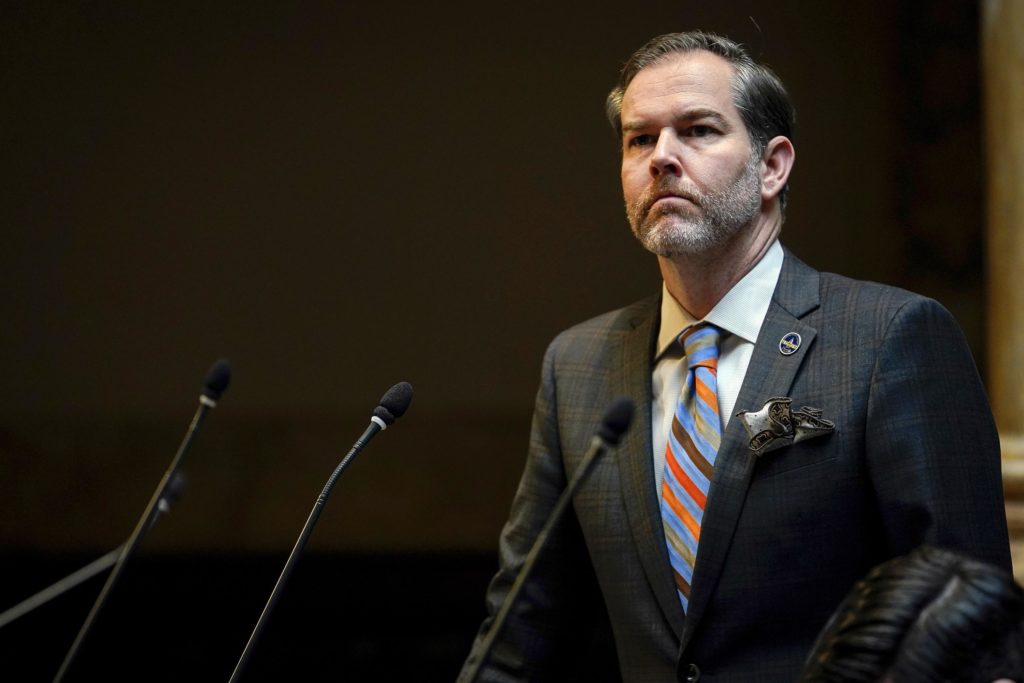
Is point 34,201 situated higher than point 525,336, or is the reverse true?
point 525,336

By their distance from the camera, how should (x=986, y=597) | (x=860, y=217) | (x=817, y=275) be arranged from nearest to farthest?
1. (x=986, y=597)
2. (x=817, y=275)
3. (x=860, y=217)

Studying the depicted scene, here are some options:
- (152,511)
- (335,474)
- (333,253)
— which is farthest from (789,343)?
(333,253)

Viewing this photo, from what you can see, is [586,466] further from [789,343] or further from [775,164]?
[775,164]

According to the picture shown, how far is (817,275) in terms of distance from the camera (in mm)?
1812

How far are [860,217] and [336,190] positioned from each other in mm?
1911

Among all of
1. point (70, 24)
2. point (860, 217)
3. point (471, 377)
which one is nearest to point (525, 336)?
point (471, 377)

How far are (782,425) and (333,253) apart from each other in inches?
130

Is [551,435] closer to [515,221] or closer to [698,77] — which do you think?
[698,77]

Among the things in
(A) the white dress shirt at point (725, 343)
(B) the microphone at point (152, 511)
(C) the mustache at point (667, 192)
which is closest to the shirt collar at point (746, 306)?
(A) the white dress shirt at point (725, 343)

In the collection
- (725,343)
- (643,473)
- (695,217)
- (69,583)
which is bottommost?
(69,583)

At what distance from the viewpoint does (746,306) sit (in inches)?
70.2

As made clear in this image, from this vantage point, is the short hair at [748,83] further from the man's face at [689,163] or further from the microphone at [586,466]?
the microphone at [586,466]

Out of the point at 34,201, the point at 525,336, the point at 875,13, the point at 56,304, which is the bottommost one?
the point at 56,304

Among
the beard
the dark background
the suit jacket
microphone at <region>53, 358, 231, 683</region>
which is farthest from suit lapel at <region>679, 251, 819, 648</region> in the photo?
the dark background
